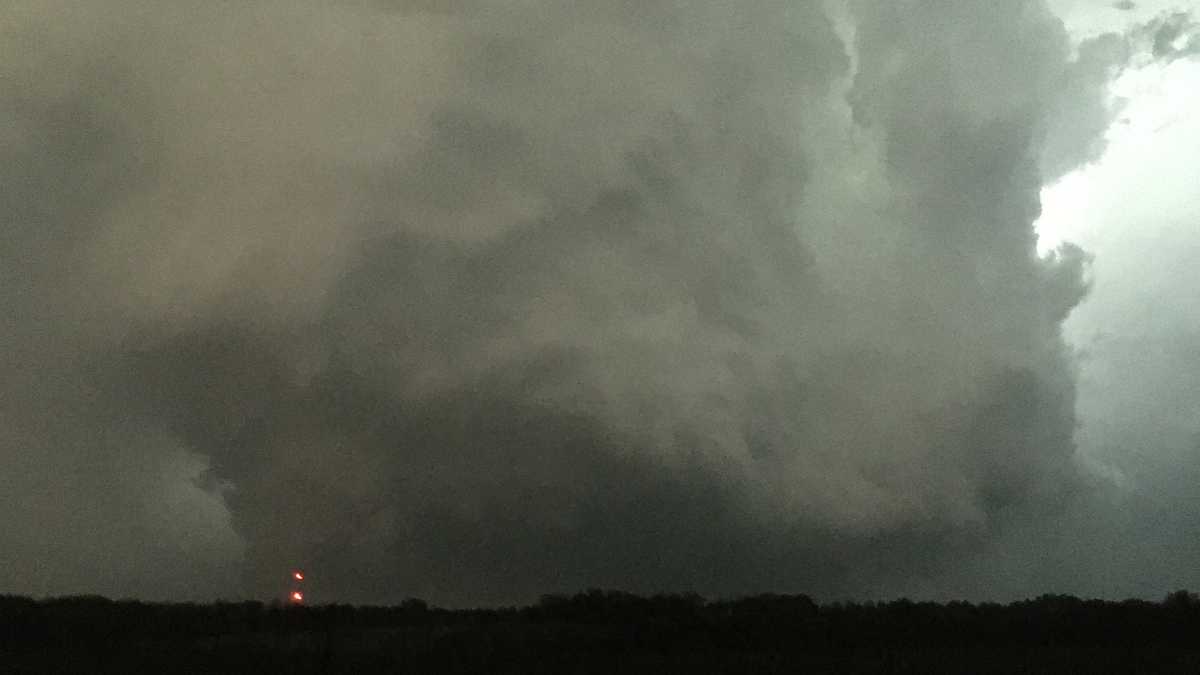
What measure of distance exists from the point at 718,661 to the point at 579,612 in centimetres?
2811

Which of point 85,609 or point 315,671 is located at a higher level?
point 85,609

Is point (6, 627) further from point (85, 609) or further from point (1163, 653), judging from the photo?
point (1163, 653)

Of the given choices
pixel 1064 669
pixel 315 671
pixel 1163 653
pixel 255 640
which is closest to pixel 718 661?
pixel 1064 669

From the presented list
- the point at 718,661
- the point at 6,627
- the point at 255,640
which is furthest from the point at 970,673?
the point at 6,627

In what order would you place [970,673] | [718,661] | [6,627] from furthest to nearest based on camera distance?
[6,627]
[718,661]
[970,673]

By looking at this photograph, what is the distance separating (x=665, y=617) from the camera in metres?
74.6

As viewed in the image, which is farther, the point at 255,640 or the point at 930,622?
the point at 930,622

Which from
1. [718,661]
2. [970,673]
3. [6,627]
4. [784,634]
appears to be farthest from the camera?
[784,634]

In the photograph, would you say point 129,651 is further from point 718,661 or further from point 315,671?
point 718,661

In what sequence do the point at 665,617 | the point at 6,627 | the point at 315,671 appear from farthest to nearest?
the point at 665,617 < the point at 6,627 < the point at 315,671

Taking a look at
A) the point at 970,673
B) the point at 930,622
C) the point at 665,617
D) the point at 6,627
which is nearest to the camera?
the point at 970,673

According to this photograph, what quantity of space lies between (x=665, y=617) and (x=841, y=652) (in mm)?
17097

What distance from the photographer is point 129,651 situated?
48.2 meters

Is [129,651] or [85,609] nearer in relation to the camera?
[129,651]
